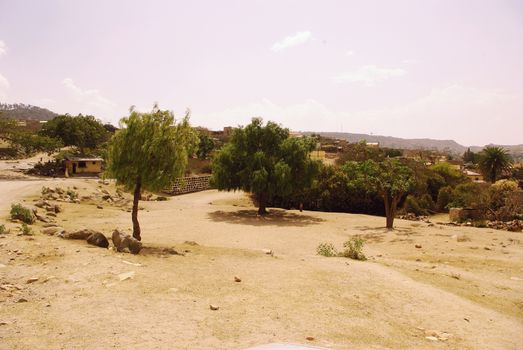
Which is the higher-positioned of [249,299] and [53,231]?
[53,231]

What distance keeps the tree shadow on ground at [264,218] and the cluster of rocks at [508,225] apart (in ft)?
34.9

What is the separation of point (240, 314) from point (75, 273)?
452 centimetres

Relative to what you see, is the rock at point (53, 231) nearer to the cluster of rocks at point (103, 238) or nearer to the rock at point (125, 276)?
the cluster of rocks at point (103, 238)

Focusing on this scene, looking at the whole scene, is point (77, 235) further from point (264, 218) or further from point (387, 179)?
point (387, 179)

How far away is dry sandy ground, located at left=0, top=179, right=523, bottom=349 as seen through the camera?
22.3 ft

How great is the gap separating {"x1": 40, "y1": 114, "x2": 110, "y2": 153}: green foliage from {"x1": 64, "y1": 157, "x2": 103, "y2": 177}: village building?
659cm

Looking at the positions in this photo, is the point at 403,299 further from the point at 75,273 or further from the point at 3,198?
the point at 3,198

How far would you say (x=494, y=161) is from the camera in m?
51.4

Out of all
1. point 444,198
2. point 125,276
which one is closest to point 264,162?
point 125,276

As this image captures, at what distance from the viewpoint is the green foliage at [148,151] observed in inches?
561

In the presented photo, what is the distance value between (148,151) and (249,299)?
24.6 feet

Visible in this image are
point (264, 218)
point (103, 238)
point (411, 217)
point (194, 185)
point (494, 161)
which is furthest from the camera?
point (494, 161)

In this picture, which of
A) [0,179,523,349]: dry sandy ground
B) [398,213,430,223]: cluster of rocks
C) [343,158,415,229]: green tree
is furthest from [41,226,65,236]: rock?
[398,213,430,223]: cluster of rocks

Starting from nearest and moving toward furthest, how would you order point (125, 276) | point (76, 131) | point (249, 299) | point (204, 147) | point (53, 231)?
point (249, 299) → point (125, 276) → point (53, 231) → point (76, 131) → point (204, 147)
